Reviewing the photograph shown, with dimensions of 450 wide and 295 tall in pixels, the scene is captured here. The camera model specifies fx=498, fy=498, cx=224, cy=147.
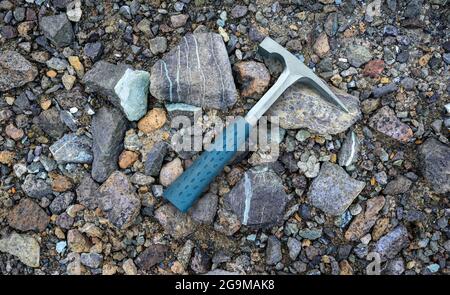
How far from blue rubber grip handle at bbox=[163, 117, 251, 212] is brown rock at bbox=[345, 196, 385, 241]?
84cm

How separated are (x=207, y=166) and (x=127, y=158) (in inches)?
20.7

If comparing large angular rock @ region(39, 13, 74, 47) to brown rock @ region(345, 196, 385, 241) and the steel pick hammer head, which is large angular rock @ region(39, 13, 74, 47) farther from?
brown rock @ region(345, 196, 385, 241)

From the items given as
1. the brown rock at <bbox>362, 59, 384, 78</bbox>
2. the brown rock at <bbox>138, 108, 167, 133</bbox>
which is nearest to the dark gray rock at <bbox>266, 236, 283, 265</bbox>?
the brown rock at <bbox>138, 108, 167, 133</bbox>

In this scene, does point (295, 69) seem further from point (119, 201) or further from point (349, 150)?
point (119, 201)

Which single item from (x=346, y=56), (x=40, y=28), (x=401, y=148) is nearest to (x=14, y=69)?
(x=40, y=28)

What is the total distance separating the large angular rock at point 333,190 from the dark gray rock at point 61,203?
4.75 ft

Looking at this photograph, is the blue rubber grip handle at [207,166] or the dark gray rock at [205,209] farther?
the dark gray rock at [205,209]

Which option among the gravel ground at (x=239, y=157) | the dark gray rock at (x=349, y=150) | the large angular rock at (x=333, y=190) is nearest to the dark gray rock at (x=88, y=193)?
the gravel ground at (x=239, y=157)

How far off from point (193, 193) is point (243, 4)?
4.06 ft

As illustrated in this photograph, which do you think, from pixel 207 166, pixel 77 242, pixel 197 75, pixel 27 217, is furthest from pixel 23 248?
pixel 197 75

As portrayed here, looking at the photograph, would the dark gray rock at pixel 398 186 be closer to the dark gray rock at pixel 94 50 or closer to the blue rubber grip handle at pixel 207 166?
the blue rubber grip handle at pixel 207 166

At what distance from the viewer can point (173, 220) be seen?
9.78 ft

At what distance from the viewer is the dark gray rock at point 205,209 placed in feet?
9.73

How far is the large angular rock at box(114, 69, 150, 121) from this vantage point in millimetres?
2961
